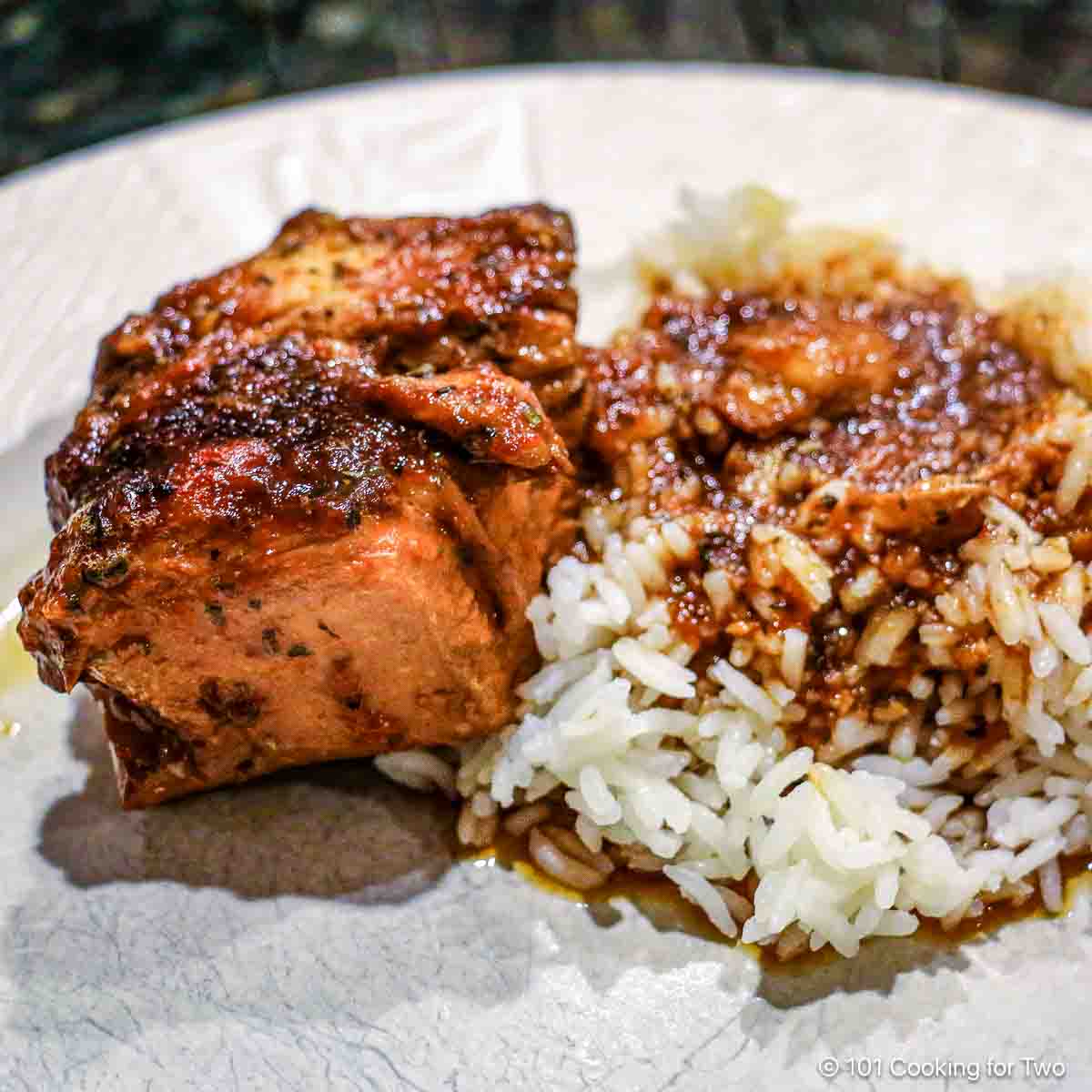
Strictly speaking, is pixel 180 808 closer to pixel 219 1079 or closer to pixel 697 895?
pixel 219 1079

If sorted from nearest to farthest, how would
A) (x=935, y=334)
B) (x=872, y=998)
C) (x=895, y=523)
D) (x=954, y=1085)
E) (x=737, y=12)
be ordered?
(x=954, y=1085), (x=872, y=998), (x=895, y=523), (x=935, y=334), (x=737, y=12)

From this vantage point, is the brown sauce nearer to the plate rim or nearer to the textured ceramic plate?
the textured ceramic plate

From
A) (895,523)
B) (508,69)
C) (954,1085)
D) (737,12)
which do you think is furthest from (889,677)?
(737,12)

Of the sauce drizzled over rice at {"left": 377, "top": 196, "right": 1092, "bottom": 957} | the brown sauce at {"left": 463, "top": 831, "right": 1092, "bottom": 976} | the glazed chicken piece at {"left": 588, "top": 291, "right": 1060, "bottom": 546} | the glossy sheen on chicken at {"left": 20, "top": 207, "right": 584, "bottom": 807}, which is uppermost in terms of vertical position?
the glossy sheen on chicken at {"left": 20, "top": 207, "right": 584, "bottom": 807}

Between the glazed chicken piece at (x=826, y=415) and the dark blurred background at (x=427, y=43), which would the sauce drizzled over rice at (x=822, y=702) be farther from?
the dark blurred background at (x=427, y=43)

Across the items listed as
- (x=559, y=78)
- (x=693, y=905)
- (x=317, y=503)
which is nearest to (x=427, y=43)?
(x=559, y=78)

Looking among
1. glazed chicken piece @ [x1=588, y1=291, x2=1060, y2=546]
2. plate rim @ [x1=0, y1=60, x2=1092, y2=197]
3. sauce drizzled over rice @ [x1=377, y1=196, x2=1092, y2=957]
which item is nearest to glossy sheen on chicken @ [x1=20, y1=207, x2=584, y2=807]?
sauce drizzled over rice @ [x1=377, y1=196, x2=1092, y2=957]
